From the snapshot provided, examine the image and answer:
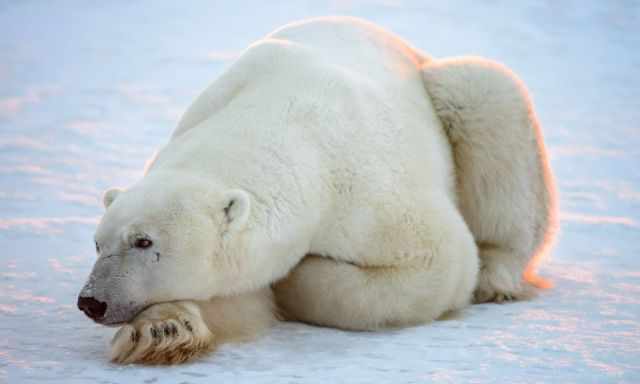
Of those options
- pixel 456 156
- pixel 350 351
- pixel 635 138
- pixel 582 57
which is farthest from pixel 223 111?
pixel 582 57

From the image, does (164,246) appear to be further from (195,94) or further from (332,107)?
(195,94)

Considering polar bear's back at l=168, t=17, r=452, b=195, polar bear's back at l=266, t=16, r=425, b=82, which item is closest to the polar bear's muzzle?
polar bear's back at l=168, t=17, r=452, b=195

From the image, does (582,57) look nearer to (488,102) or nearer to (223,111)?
(488,102)

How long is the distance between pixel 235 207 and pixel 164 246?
26 cm

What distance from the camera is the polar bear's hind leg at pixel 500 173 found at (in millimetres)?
4297

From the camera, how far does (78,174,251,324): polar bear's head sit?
9.42ft

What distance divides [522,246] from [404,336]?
119 cm

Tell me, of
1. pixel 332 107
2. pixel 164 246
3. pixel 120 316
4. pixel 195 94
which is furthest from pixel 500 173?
pixel 195 94

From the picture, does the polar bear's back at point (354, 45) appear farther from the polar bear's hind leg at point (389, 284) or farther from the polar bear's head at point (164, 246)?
the polar bear's head at point (164, 246)

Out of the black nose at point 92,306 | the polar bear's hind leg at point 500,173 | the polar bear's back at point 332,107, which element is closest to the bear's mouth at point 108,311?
the black nose at point 92,306

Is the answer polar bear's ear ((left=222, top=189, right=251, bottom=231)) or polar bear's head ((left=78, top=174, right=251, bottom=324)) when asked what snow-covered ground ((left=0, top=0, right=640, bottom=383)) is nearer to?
polar bear's head ((left=78, top=174, right=251, bottom=324))

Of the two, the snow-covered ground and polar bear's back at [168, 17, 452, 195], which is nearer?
the snow-covered ground

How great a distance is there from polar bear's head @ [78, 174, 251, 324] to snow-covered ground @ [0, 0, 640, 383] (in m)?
0.22

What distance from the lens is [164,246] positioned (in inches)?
114
